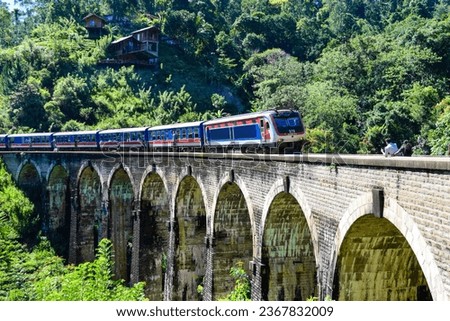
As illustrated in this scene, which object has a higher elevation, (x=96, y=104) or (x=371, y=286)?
(x=96, y=104)

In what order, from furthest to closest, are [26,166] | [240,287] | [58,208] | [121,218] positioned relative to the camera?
[26,166] < [58,208] < [121,218] < [240,287]

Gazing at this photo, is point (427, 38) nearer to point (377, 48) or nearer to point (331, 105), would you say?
point (377, 48)

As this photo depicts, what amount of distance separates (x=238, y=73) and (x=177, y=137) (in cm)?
4914

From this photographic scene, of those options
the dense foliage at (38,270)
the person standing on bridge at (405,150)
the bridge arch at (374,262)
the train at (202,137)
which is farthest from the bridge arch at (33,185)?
the person standing on bridge at (405,150)

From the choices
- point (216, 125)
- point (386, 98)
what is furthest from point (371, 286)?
point (386, 98)

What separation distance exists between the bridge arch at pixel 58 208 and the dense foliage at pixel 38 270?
112 cm

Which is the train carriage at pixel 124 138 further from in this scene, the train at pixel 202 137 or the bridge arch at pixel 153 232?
the bridge arch at pixel 153 232

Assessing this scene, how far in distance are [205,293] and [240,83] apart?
53500 mm

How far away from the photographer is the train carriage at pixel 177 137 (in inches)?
1129

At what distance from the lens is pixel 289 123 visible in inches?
862

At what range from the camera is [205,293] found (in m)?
23.4

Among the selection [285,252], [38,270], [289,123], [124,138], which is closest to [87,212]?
[38,270]

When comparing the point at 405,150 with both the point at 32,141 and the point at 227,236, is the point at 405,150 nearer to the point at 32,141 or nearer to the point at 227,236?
the point at 227,236

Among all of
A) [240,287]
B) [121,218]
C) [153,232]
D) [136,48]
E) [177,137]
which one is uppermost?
[136,48]
